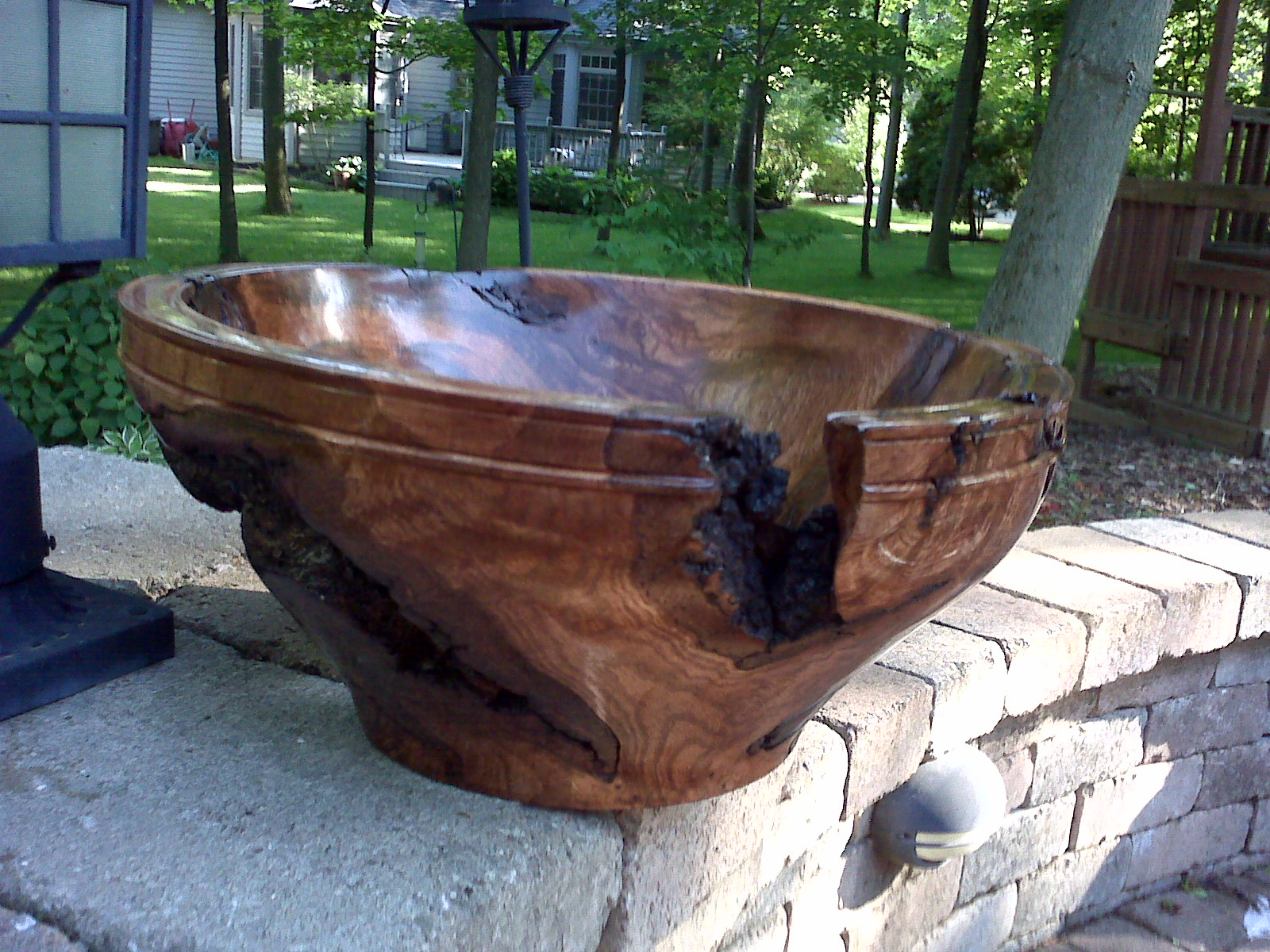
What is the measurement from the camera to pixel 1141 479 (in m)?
4.81

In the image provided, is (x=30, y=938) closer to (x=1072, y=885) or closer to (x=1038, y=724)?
(x=1038, y=724)

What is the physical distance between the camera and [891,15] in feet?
47.5

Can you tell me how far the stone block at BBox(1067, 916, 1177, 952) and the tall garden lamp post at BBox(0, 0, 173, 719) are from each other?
226cm

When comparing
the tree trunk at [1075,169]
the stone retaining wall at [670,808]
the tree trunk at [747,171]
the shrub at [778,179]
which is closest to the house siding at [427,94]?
the shrub at [778,179]

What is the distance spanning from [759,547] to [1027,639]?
145cm

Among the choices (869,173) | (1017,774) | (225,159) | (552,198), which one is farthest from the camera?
(552,198)

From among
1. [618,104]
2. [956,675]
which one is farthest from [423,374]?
[618,104]

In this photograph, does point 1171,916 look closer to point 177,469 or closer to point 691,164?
point 177,469

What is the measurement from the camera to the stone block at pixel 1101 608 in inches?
92.6

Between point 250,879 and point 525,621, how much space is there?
1.26ft

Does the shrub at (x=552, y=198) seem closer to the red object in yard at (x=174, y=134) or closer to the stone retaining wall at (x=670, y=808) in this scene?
the red object in yard at (x=174, y=134)

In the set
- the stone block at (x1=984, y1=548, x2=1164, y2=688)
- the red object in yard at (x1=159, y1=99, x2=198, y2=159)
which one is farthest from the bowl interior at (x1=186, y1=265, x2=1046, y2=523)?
the red object in yard at (x1=159, y1=99, x2=198, y2=159)

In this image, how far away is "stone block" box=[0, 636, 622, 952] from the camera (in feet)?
3.39

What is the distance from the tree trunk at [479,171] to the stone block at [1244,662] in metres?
4.17
